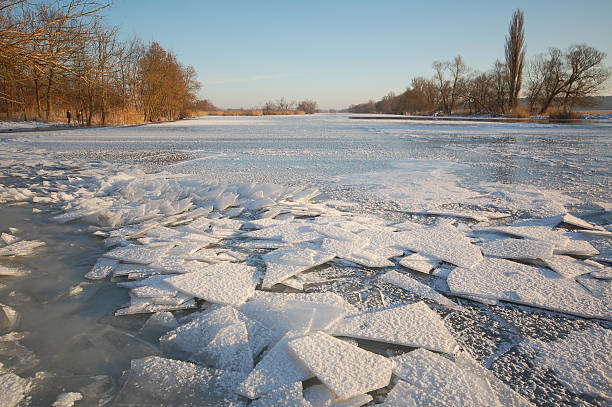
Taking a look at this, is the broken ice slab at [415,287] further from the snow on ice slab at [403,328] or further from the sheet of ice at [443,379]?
the sheet of ice at [443,379]

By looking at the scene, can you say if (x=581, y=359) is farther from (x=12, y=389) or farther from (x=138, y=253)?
(x=138, y=253)

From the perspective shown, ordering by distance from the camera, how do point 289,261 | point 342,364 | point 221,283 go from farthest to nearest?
point 289,261, point 221,283, point 342,364

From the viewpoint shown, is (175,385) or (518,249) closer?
(175,385)

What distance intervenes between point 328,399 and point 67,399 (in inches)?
30.0

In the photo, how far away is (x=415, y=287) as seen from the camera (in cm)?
164

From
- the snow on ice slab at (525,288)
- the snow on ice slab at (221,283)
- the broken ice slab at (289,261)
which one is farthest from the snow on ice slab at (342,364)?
the snow on ice slab at (525,288)

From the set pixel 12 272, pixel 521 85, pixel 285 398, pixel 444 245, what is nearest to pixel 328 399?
pixel 285 398

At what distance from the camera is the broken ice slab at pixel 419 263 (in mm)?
1833

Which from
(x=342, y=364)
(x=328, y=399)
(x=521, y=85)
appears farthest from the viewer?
(x=521, y=85)

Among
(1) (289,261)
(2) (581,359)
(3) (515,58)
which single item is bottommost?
(2) (581,359)

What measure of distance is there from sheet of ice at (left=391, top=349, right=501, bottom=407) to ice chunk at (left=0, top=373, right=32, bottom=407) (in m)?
1.14

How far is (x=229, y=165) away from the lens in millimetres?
5562

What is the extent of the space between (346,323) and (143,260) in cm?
126

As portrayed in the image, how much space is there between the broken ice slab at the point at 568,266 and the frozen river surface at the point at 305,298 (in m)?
0.02
